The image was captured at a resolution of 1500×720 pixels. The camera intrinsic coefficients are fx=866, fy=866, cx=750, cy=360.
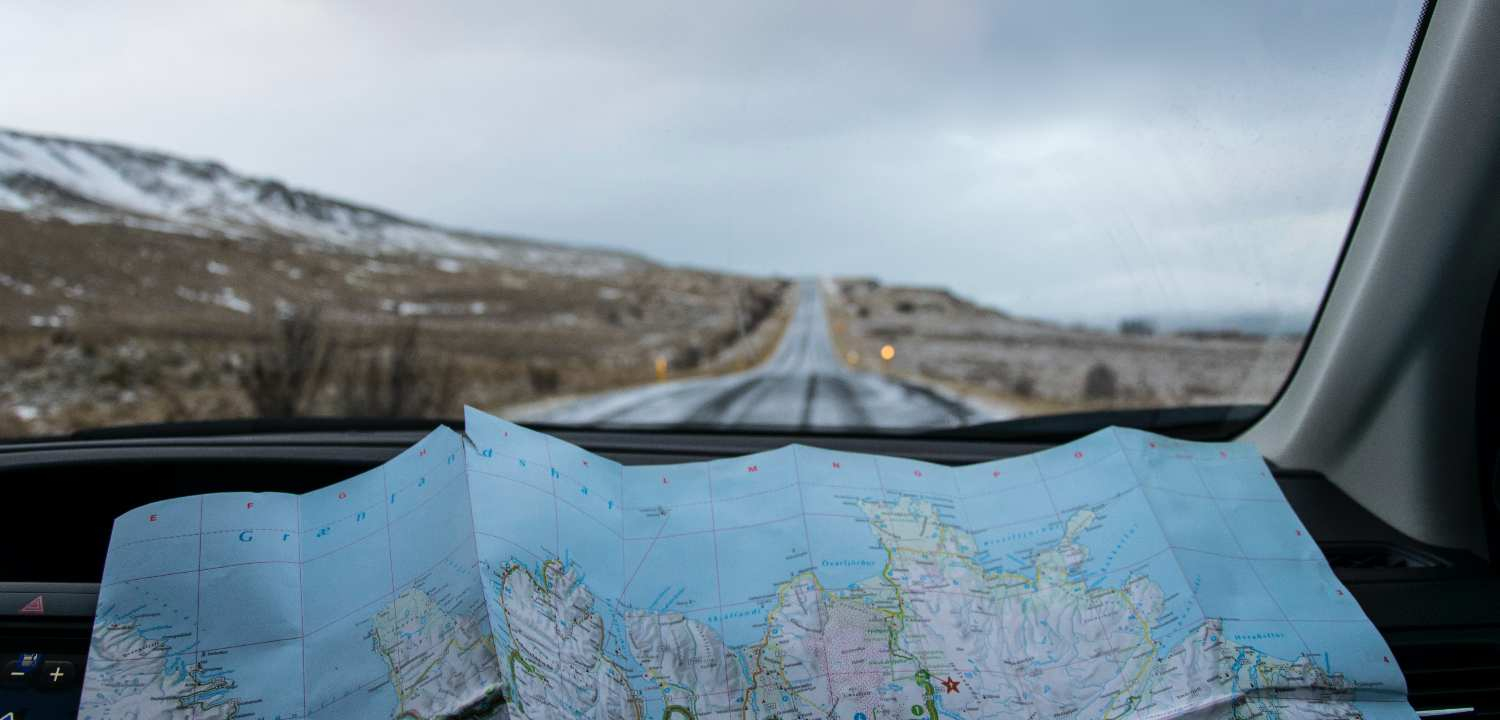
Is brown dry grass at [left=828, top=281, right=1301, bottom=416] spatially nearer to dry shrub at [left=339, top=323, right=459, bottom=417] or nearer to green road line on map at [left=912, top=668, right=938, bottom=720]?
green road line on map at [left=912, top=668, right=938, bottom=720]

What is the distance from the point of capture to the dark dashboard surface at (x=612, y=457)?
1.75m

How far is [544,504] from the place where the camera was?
1484 mm

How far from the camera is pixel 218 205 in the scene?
3320 millimetres

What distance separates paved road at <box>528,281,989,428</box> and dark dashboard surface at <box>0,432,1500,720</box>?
372mm

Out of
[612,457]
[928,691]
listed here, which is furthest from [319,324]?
[928,691]

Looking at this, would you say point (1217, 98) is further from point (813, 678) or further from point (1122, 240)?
point (813, 678)

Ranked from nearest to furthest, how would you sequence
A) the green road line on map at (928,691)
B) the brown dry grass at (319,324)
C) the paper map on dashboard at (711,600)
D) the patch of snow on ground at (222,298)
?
the paper map on dashboard at (711,600), the green road line on map at (928,691), the brown dry grass at (319,324), the patch of snow on ground at (222,298)

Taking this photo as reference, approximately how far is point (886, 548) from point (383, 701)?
34.4 inches

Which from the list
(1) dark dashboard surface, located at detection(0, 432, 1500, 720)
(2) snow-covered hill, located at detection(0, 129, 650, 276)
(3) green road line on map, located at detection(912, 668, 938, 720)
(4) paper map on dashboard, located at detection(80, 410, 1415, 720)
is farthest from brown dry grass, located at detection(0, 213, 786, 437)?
(3) green road line on map, located at detection(912, 668, 938, 720)

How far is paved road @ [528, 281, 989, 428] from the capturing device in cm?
290

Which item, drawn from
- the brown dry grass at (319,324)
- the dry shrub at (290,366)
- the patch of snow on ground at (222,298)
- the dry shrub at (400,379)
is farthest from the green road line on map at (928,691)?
the patch of snow on ground at (222,298)

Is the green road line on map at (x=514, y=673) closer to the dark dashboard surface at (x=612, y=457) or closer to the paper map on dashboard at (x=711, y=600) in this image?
the paper map on dashboard at (x=711, y=600)

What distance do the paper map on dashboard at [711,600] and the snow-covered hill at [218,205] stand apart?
1.88 metres

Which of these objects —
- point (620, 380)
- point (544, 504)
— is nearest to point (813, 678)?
point (544, 504)
